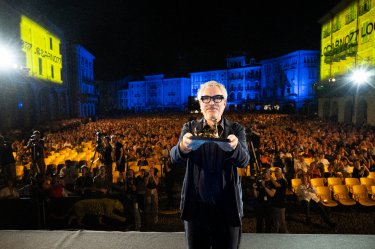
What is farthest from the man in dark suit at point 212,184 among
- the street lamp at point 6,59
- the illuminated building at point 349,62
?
the illuminated building at point 349,62

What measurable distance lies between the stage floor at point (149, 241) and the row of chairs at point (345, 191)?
5470 millimetres

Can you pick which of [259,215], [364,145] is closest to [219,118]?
[259,215]

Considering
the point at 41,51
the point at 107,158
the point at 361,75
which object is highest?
the point at 41,51

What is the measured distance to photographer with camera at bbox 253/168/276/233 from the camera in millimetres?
7383

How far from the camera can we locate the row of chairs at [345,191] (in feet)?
31.2

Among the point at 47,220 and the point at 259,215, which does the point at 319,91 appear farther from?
the point at 47,220

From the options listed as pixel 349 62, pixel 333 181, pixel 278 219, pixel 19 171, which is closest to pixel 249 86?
pixel 349 62

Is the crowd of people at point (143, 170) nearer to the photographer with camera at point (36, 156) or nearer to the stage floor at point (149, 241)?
the photographer with camera at point (36, 156)

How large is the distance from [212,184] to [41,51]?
43412 mm

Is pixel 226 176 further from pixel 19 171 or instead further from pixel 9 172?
pixel 19 171

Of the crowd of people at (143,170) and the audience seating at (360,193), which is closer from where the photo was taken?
the crowd of people at (143,170)

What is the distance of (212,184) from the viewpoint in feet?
8.65

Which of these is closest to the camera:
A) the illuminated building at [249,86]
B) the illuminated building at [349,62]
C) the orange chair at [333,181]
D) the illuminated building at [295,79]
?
the orange chair at [333,181]

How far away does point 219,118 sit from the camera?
8.84 ft
